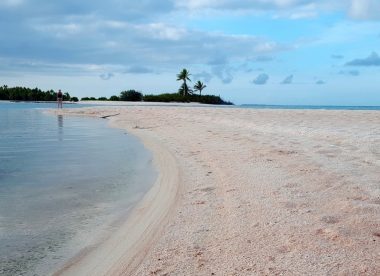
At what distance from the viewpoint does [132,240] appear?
15.5ft

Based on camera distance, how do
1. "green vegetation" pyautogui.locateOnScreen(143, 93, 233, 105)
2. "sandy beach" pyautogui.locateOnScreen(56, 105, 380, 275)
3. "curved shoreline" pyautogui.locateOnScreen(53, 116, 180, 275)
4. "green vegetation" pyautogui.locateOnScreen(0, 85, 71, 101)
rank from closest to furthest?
"sandy beach" pyautogui.locateOnScreen(56, 105, 380, 275) → "curved shoreline" pyautogui.locateOnScreen(53, 116, 180, 275) → "green vegetation" pyautogui.locateOnScreen(143, 93, 233, 105) → "green vegetation" pyautogui.locateOnScreen(0, 85, 71, 101)

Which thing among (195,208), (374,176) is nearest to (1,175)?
(195,208)

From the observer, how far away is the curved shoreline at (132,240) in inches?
157

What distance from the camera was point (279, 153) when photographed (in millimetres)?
9906

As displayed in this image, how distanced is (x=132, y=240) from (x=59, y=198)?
2.31 meters

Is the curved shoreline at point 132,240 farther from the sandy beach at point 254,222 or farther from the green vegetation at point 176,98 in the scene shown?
the green vegetation at point 176,98

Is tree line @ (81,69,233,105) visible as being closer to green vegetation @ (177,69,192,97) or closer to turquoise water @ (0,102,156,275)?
green vegetation @ (177,69,192,97)

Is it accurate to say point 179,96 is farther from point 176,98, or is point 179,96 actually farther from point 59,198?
point 59,198

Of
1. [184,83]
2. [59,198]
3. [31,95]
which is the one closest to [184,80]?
[184,83]

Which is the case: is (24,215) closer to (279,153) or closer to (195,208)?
(195,208)

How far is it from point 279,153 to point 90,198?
4925 millimetres

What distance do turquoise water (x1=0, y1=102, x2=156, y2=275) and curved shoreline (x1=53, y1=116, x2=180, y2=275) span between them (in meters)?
0.16

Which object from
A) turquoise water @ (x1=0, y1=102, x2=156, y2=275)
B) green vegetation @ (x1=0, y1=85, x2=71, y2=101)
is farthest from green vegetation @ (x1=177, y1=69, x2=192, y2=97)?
turquoise water @ (x1=0, y1=102, x2=156, y2=275)

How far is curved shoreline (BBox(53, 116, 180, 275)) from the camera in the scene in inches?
157
